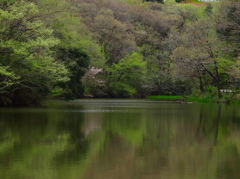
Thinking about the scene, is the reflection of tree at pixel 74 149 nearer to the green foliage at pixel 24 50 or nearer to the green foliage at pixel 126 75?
the green foliage at pixel 24 50

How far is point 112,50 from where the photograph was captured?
5981 cm

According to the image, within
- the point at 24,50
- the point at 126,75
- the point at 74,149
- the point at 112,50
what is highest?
the point at 112,50

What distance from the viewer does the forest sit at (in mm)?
25266

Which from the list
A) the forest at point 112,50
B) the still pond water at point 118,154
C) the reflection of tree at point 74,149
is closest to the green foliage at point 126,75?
the forest at point 112,50

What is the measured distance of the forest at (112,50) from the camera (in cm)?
2527

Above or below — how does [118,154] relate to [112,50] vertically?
below

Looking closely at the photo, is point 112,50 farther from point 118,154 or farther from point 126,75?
point 118,154

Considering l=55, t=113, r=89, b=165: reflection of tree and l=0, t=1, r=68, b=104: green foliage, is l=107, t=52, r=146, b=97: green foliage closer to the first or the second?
l=0, t=1, r=68, b=104: green foliage

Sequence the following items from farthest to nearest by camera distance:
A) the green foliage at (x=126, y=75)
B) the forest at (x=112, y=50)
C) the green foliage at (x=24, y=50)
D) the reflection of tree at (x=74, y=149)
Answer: the green foliage at (x=126, y=75) → the forest at (x=112, y=50) → the green foliage at (x=24, y=50) → the reflection of tree at (x=74, y=149)

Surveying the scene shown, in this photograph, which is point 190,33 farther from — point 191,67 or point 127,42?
point 127,42

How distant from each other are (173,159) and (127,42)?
5138 centimetres

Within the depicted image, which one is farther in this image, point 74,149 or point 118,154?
point 74,149

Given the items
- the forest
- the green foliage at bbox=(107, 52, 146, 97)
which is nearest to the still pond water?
the forest

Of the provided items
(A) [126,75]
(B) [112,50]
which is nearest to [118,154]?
(A) [126,75]
